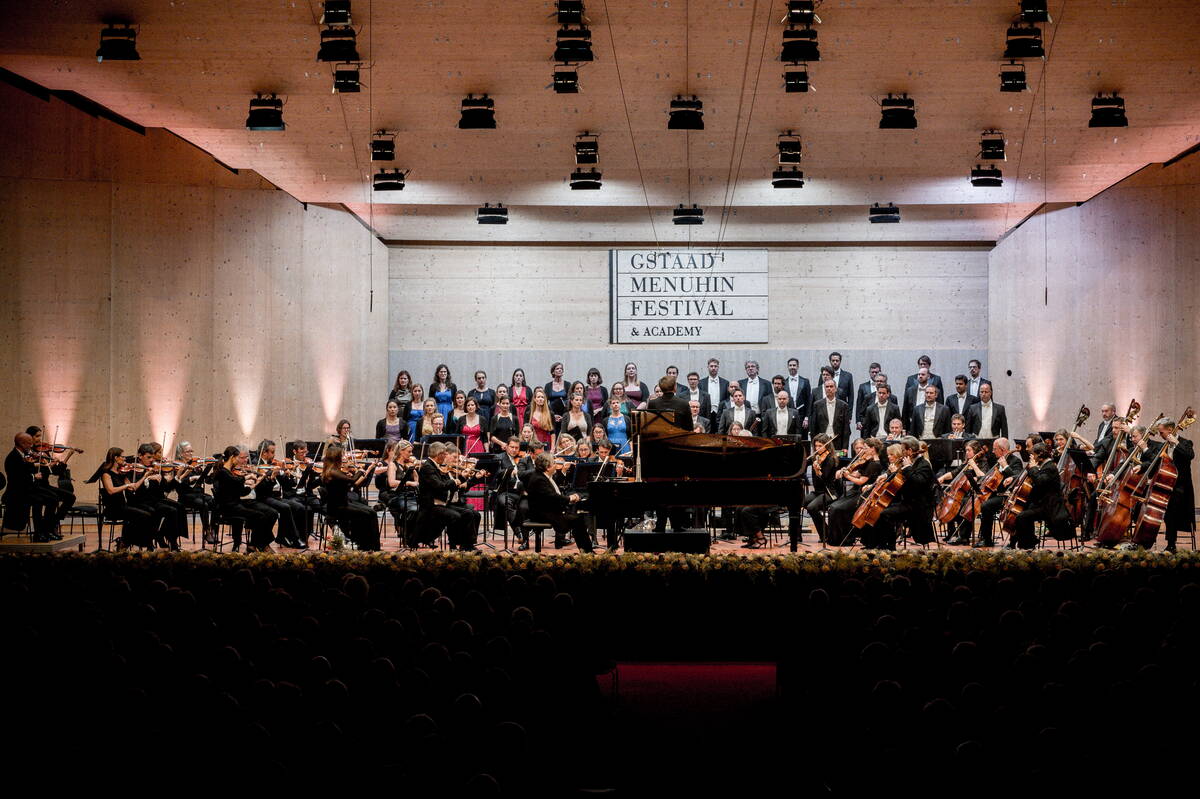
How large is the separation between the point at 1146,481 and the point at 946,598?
3.87 meters

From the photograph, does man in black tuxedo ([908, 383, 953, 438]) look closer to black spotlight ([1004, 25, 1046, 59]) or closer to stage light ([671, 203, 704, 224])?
stage light ([671, 203, 704, 224])

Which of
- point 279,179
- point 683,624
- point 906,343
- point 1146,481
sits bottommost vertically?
point 683,624

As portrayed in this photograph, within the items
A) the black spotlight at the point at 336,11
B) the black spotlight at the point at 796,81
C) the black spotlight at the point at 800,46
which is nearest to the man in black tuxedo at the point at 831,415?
the black spotlight at the point at 796,81

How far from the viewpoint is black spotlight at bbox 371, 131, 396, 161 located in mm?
9875

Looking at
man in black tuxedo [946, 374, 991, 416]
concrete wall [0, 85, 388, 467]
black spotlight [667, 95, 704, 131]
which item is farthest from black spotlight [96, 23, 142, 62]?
man in black tuxedo [946, 374, 991, 416]

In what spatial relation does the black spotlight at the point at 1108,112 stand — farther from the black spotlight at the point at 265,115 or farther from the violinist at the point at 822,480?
the black spotlight at the point at 265,115

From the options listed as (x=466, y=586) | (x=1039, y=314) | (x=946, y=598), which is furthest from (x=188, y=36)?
(x=1039, y=314)

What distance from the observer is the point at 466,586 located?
5.69 meters

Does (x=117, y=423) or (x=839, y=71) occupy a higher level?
(x=839, y=71)

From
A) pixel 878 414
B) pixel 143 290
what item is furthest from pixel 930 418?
pixel 143 290

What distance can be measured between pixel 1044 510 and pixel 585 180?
535 centimetres

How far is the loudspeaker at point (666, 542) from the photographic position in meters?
7.21

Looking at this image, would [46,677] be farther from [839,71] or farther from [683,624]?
[839,71]

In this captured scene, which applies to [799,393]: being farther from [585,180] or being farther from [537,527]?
[537,527]
